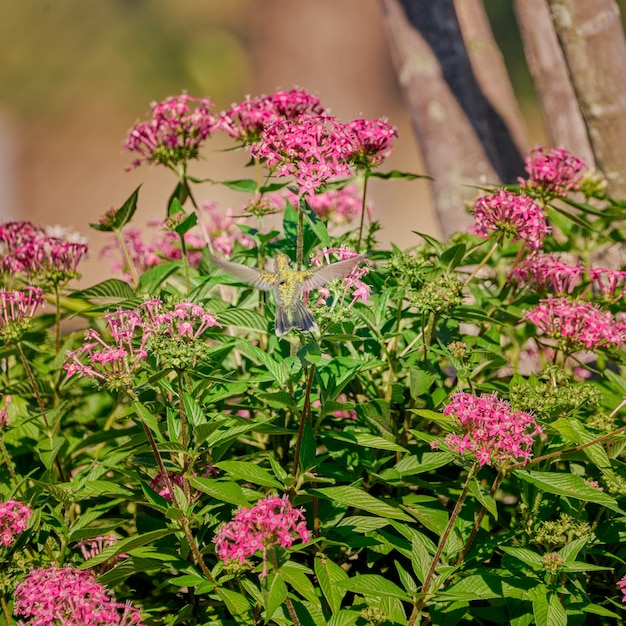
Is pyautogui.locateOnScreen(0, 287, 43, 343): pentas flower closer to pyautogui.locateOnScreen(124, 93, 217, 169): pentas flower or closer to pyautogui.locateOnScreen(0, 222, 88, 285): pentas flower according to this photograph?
pyautogui.locateOnScreen(0, 222, 88, 285): pentas flower

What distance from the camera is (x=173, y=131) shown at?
2.93 m

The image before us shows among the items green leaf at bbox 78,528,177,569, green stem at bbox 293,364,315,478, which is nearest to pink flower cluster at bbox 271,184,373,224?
green stem at bbox 293,364,315,478

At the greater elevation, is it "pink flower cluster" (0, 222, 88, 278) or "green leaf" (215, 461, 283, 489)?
"pink flower cluster" (0, 222, 88, 278)

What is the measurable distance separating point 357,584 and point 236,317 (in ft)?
2.69

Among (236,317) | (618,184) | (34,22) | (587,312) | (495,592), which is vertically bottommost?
(495,592)

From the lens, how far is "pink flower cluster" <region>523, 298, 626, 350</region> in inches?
95.0

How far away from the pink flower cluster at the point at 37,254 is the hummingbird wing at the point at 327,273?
3.39ft

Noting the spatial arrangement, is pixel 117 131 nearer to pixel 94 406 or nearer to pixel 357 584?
pixel 94 406

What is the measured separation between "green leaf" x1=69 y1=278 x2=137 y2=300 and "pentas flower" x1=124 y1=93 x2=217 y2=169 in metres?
0.50

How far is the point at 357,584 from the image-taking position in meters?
2.03

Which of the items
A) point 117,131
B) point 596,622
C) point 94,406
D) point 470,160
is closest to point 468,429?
point 596,622

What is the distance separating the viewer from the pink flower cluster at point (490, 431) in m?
1.93

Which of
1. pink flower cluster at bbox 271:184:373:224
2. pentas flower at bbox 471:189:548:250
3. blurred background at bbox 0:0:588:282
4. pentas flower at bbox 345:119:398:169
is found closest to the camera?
pentas flower at bbox 471:189:548:250

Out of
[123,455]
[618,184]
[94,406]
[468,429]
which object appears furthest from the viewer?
[618,184]
